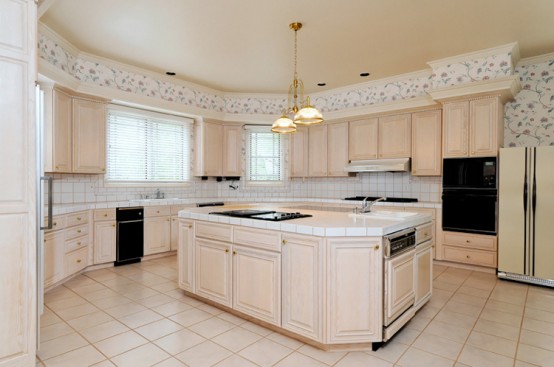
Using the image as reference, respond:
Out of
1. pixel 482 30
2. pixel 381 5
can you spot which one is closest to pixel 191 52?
pixel 381 5

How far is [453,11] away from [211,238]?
10.9 ft

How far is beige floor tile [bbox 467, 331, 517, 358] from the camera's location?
2.33 m

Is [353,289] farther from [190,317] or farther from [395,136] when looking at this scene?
[395,136]

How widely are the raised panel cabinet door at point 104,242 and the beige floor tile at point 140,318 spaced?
1.80 meters

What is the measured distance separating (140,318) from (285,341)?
1367mm

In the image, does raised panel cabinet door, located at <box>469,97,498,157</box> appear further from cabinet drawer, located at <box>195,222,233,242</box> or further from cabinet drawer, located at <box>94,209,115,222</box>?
cabinet drawer, located at <box>94,209,115,222</box>

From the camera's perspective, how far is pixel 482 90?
4160 mm

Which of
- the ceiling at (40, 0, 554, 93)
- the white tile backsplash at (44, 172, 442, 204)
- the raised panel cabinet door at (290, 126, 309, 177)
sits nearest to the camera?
the ceiling at (40, 0, 554, 93)

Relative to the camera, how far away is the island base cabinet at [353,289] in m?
2.27

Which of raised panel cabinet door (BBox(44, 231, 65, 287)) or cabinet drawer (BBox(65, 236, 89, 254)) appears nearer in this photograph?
raised panel cabinet door (BBox(44, 231, 65, 287))

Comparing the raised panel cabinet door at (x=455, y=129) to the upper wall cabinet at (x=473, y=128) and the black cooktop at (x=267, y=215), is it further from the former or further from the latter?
the black cooktop at (x=267, y=215)

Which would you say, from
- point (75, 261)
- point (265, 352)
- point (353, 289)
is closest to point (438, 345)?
point (353, 289)

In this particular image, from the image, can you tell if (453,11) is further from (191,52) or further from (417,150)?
(191,52)

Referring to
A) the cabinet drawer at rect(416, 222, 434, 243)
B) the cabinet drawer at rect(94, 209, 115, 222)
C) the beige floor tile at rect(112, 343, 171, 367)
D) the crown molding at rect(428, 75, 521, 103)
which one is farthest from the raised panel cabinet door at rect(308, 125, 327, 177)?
the beige floor tile at rect(112, 343, 171, 367)
